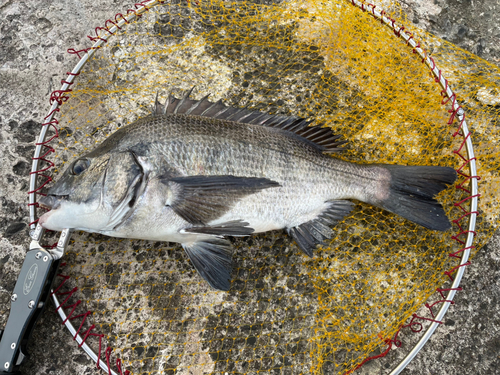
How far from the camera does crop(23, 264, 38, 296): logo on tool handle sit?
2.03 meters

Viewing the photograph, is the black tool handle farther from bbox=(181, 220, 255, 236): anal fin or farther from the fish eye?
bbox=(181, 220, 255, 236): anal fin

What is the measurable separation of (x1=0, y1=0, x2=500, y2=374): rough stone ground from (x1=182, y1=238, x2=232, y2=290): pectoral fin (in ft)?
3.26

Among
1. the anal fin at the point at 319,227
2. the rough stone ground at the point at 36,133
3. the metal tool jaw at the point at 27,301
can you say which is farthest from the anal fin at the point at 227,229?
the rough stone ground at the point at 36,133

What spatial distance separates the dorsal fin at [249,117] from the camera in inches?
88.3

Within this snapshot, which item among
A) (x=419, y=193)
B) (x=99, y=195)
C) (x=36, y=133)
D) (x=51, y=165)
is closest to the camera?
(x=99, y=195)

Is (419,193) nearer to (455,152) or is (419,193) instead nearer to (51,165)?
(455,152)

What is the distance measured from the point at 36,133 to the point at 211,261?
1.68m

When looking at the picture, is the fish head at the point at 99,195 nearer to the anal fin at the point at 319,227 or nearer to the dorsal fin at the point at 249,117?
the dorsal fin at the point at 249,117

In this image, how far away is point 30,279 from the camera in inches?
80.3

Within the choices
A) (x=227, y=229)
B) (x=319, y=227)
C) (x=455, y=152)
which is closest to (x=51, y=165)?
(x=227, y=229)

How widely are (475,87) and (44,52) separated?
339 cm

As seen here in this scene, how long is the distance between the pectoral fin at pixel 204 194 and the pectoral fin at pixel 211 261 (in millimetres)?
202

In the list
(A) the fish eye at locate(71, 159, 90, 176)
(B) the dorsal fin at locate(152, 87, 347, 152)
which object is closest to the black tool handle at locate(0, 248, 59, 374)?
(A) the fish eye at locate(71, 159, 90, 176)

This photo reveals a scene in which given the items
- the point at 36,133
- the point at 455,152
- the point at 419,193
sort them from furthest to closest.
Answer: the point at 36,133 < the point at 455,152 < the point at 419,193
